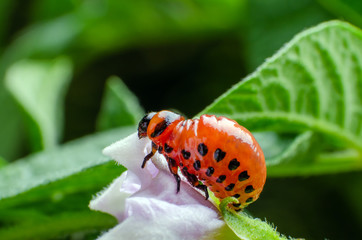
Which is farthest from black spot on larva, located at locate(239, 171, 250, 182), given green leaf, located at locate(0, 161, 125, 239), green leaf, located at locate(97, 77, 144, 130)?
green leaf, located at locate(97, 77, 144, 130)

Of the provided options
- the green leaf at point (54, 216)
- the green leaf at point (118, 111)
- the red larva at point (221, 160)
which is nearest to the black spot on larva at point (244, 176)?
the red larva at point (221, 160)

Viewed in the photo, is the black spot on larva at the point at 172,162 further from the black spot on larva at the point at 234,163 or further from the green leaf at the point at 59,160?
the green leaf at the point at 59,160

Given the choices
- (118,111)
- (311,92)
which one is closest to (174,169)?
(311,92)

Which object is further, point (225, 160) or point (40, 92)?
point (40, 92)

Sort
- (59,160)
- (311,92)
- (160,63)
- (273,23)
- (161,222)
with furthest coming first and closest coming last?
(160,63), (273,23), (59,160), (311,92), (161,222)

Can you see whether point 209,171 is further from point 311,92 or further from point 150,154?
point 311,92

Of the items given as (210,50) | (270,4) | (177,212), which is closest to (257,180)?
(177,212)

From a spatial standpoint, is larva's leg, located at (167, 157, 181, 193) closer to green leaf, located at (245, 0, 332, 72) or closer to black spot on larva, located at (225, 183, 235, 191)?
black spot on larva, located at (225, 183, 235, 191)

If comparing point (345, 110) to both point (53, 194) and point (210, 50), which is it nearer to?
point (53, 194)
